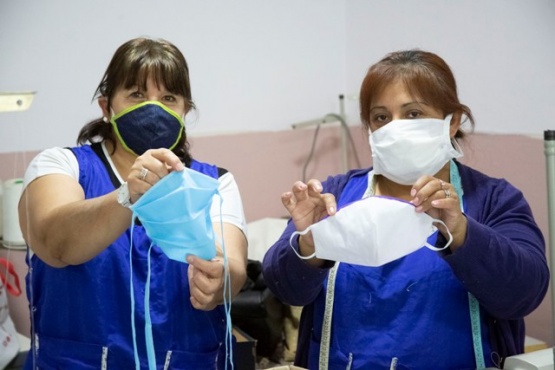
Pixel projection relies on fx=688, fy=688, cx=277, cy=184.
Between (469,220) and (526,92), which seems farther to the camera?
(526,92)

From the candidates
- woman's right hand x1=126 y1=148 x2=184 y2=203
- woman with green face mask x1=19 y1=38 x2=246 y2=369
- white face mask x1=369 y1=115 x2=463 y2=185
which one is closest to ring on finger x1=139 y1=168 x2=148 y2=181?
woman's right hand x1=126 y1=148 x2=184 y2=203

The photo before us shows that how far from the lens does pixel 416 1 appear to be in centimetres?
300

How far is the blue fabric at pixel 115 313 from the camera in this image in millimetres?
1449

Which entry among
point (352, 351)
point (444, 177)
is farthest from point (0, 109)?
point (444, 177)

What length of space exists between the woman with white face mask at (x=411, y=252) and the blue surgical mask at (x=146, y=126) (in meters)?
0.31

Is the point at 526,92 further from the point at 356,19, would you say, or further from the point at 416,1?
the point at 356,19

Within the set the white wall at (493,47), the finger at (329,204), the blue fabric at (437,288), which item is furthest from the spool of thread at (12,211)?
the white wall at (493,47)

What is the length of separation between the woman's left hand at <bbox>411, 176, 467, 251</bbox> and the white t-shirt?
43cm

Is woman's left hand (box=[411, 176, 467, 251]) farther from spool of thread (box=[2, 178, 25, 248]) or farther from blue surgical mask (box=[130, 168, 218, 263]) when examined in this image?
spool of thread (box=[2, 178, 25, 248])

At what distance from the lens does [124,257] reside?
147cm

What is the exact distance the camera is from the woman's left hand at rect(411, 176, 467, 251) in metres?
1.33

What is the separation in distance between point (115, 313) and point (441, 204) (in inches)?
28.2

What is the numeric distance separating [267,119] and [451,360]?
82.3 inches

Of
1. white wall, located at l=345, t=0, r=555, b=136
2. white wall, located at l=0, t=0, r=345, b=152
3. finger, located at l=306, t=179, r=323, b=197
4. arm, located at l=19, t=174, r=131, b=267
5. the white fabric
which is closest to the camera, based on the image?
arm, located at l=19, t=174, r=131, b=267
